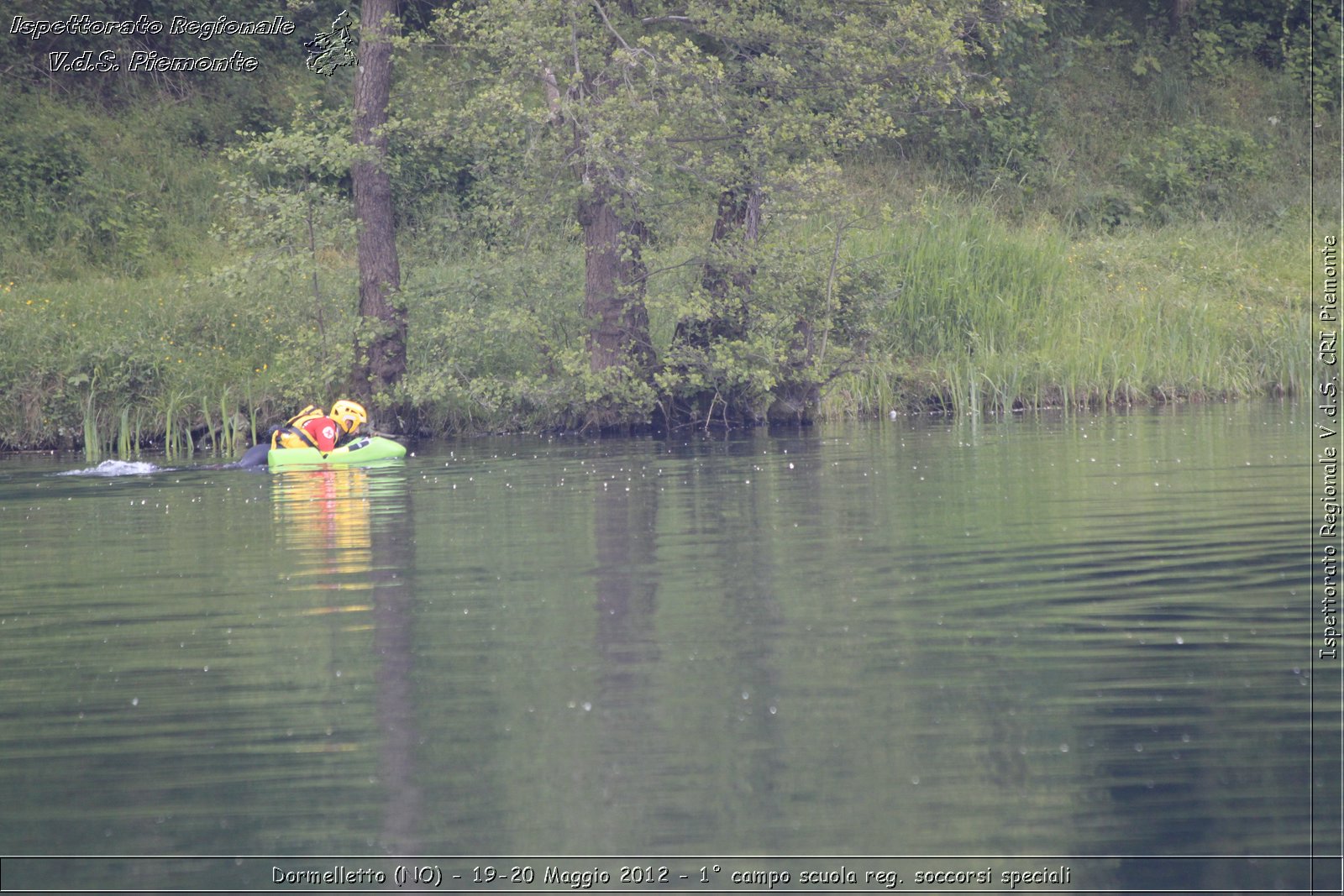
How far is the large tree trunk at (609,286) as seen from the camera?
71.0 feet

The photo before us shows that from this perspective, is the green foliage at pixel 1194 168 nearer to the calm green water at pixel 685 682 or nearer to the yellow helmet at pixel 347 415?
the yellow helmet at pixel 347 415

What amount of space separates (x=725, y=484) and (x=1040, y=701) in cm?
832

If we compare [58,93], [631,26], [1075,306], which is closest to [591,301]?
[631,26]

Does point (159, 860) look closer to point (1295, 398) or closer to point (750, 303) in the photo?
point (750, 303)

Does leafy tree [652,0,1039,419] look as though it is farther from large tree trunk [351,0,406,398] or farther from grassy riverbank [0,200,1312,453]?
large tree trunk [351,0,406,398]

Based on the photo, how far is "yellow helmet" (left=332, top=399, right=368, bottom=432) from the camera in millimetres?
19688

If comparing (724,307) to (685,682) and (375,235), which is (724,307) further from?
(685,682)

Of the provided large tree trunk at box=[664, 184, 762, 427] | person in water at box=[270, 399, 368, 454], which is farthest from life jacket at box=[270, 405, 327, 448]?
large tree trunk at box=[664, 184, 762, 427]

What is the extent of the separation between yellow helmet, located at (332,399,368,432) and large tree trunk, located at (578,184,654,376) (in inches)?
132

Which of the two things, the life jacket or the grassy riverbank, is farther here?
the grassy riverbank

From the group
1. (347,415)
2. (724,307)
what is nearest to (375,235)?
(347,415)

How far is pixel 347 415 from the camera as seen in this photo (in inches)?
777

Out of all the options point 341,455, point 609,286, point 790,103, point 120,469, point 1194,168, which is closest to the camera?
point 120,469

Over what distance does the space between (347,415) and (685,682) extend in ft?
44.7
